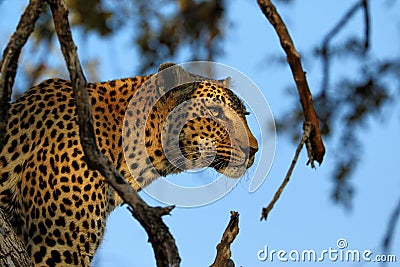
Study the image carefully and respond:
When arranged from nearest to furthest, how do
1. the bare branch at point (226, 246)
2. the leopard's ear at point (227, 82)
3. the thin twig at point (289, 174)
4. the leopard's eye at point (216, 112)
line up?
the thin twig at point (289, 174) → the bare branch at point (226, 246) → the leopard's eye at point (216, 112) → the leopard's ear at point (227, 82)

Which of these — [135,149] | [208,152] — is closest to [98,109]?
[135,149]

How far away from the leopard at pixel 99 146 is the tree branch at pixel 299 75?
191 cm

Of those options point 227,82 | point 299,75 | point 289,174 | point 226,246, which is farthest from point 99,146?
point 289,174

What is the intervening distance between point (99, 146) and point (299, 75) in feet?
7.79

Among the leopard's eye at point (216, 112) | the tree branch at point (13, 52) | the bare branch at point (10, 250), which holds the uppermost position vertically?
the leopard's eye at point (216, 112)

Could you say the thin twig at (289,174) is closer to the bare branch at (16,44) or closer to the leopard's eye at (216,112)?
the bare branch at (16,44)

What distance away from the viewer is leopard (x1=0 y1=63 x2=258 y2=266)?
6523 millimetres

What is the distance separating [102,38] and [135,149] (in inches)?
121

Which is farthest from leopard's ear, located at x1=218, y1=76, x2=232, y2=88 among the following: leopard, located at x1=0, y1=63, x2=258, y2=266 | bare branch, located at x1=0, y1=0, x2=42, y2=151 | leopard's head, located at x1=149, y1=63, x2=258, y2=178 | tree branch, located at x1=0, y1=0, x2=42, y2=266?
bare branch, located at x1=0, y1=0, x2=42, y2=151

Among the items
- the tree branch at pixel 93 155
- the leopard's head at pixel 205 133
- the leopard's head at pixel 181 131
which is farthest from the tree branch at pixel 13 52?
the leopard's head at pixel 205 133

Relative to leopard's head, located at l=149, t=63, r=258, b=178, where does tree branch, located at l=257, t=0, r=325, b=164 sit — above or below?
below

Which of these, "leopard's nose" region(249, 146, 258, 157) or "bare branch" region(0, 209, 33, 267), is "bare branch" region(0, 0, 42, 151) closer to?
"bare branch" region(0, 209, 33, 267)

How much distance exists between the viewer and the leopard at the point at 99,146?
21.4ft

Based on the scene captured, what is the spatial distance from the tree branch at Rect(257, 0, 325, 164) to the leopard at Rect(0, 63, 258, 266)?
191 centimetres
